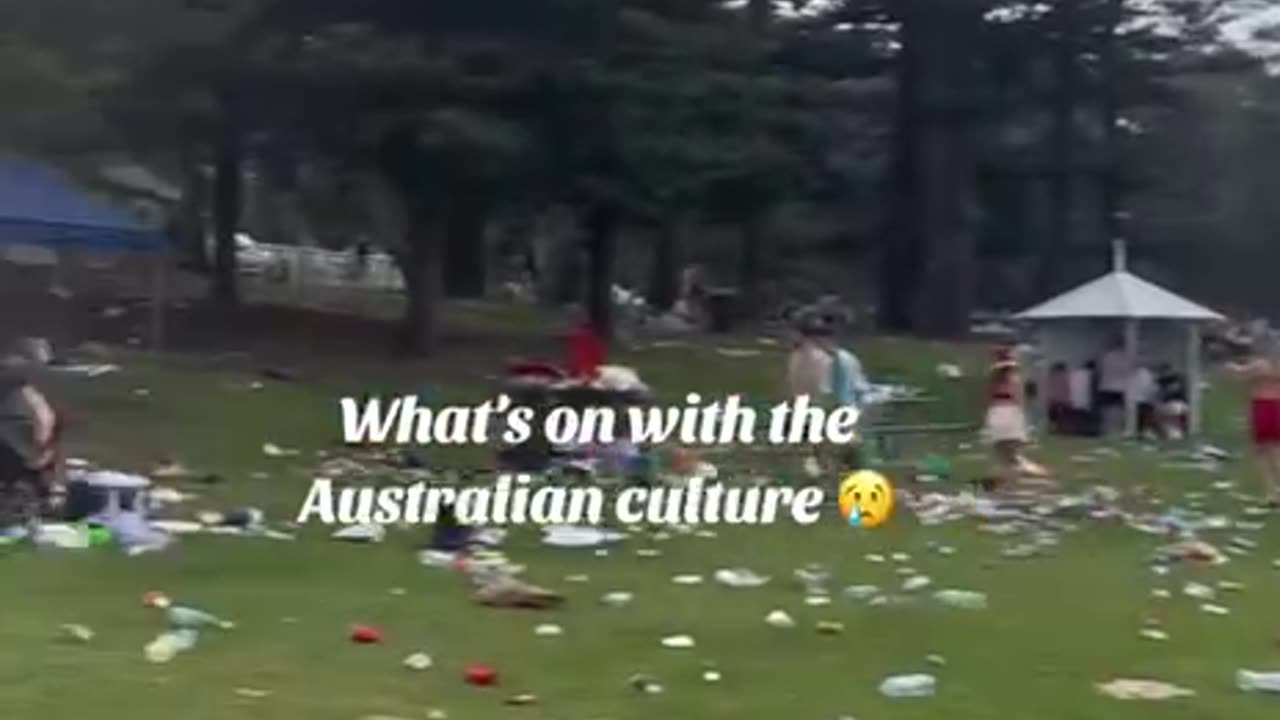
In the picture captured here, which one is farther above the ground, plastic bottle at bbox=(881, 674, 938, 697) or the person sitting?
the person sitting

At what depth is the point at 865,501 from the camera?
14.6 meters

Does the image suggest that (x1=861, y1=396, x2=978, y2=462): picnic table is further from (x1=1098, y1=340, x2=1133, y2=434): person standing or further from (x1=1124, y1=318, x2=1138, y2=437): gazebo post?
(x1=1124, y1=318, x2=1138, y2=437): gazebo post

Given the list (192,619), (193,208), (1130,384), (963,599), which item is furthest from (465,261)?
(192,619)

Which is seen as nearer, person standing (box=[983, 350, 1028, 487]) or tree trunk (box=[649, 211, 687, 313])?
person standing (box=[983, 350, 1028, 487])

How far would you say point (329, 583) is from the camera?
1080 cm

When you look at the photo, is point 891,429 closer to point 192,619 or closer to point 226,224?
point 192,619

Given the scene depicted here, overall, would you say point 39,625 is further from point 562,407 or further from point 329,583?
point 562,407

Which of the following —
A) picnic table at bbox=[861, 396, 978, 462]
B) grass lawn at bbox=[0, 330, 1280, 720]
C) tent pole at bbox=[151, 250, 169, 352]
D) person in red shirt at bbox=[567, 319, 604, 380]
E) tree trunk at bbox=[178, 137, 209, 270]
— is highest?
tree trunk at bbox=[178, 137, 209, 270]

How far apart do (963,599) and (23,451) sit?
→ 5447mm

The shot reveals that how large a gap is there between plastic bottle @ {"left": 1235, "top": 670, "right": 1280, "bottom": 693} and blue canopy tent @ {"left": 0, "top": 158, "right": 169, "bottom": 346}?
59.5 feet

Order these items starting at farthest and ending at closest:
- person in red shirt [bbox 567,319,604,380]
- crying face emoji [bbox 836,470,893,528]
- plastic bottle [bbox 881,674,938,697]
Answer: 1. person in red shirt [bbox 567,319,604,380]
2. crying face emoji [bbox 836,470,893,528]
3. plastic bottle [bbox 881,674,938,697]

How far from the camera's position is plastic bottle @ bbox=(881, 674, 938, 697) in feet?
26.5

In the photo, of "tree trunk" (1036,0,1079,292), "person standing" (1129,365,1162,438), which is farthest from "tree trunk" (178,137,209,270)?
"tree trunk" (1036,0,1079,292)

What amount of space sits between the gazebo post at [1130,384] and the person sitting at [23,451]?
1323 centimetres
